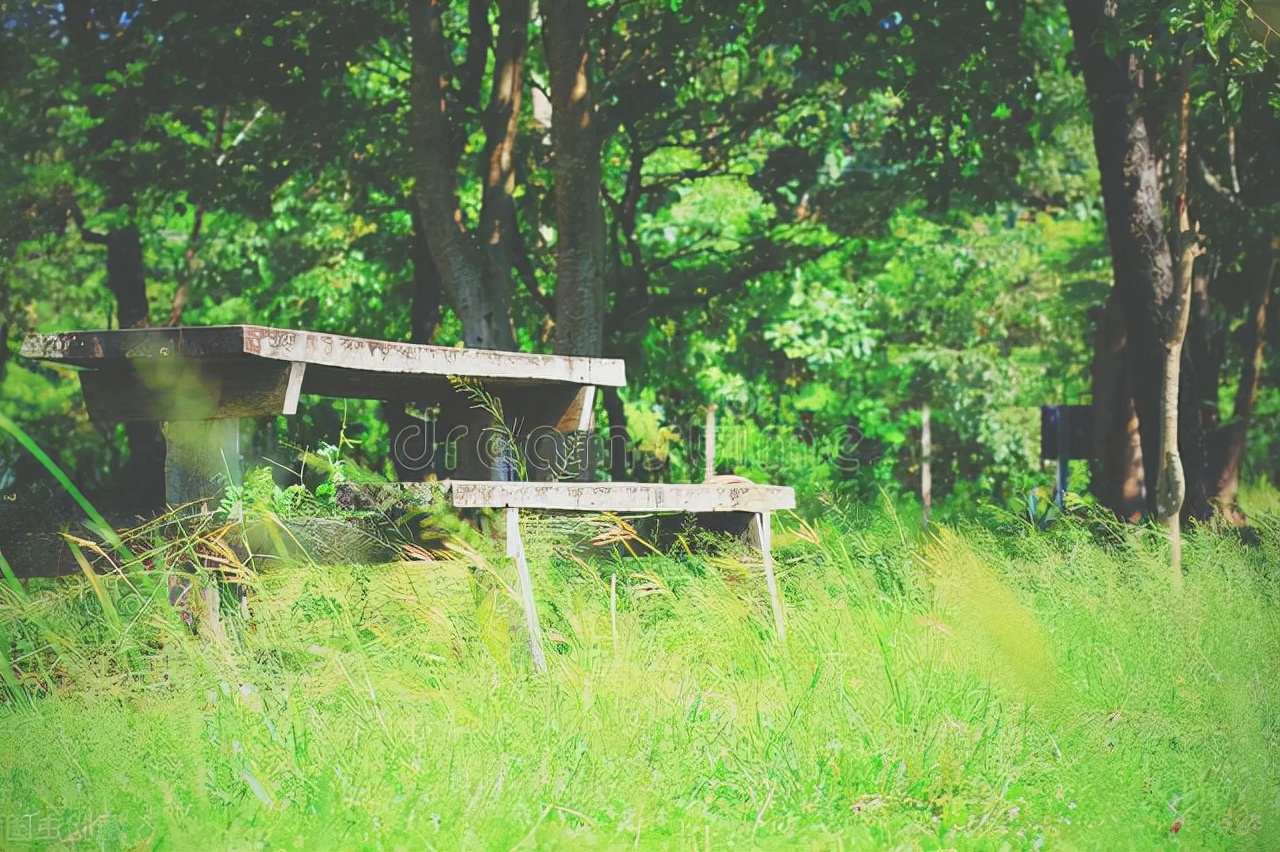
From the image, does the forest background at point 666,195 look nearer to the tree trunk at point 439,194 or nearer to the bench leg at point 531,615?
the tree trunk at point 439,194

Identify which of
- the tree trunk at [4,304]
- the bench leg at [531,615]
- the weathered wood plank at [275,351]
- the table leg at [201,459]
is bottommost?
the bench leg at [531,615]

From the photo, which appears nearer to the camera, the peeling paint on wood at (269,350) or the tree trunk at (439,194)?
the peeling paint on wood at (269,350)

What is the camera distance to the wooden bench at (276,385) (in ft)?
17.5

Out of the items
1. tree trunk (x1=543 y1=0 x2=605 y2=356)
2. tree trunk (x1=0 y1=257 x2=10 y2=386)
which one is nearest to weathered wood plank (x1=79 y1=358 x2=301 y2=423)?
tree trunk (x1=543 y1=0 x2=605 y2=356)

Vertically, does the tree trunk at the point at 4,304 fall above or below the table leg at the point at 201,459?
above

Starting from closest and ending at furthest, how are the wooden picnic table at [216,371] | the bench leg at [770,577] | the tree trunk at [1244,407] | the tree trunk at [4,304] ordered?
the wooden picnic table at [216,371] < the bench leg at [770,577] < the tree trunk at [1244,407] < the tree trunk at [4,304]

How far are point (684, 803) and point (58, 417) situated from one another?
15.1 meters

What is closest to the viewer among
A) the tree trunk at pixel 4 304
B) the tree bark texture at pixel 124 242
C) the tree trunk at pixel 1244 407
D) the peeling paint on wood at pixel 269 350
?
the peeling paint on wood at pixel 269 350

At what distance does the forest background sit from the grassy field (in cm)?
156

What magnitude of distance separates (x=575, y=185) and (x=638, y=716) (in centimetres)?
595

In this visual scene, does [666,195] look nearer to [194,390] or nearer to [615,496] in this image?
[615,496]

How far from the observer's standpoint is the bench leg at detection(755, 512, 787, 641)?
5920 millimetres

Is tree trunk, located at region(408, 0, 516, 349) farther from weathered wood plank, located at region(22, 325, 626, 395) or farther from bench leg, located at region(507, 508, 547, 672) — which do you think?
bench leg, located at region(507, 508, 547, 672)

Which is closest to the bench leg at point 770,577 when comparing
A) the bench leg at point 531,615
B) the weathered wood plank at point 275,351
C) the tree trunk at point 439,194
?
the bench leg at point 531,615
